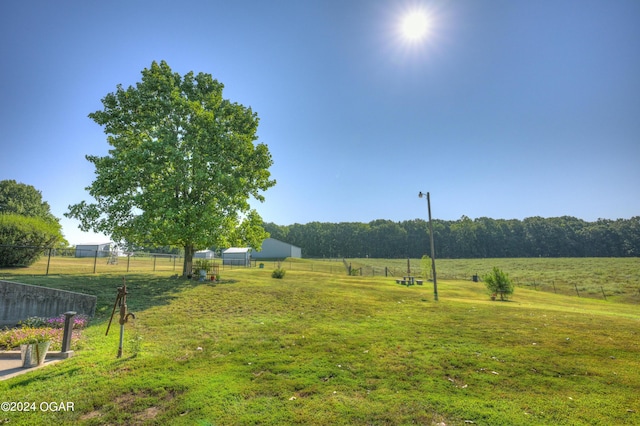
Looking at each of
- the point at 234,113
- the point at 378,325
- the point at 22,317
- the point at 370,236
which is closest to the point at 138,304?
the point at 22,317

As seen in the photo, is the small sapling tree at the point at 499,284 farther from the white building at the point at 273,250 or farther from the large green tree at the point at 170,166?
the white building at the point at 273,250

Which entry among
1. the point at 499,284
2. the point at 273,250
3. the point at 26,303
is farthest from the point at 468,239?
the point at 26,303

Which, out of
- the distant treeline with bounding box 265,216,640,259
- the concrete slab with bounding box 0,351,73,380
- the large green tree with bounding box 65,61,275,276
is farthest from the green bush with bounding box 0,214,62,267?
the distant treeline with bounding box 265,216,640,259

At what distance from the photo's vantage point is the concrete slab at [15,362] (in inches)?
260

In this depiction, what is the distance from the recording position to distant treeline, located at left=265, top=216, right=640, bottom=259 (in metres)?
124

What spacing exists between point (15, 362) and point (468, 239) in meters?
142

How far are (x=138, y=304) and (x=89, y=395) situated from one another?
30.4 ft

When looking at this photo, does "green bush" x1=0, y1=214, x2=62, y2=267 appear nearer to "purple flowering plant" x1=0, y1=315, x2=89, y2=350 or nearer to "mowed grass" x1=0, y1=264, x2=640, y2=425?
"purple flowering plant" x1=0, y1=315, x2=89, y2=350

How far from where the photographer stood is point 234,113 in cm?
2511

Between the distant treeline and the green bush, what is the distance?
106961 millimetres

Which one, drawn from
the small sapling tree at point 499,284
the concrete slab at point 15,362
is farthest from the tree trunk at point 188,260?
the small sapling tree at point 499,284

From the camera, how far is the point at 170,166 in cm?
2122

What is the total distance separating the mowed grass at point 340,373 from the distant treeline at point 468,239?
120 metres

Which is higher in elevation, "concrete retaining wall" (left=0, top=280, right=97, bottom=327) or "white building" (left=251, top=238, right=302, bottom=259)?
"white building" (left=251, top=238, right=302, bottom=259)
